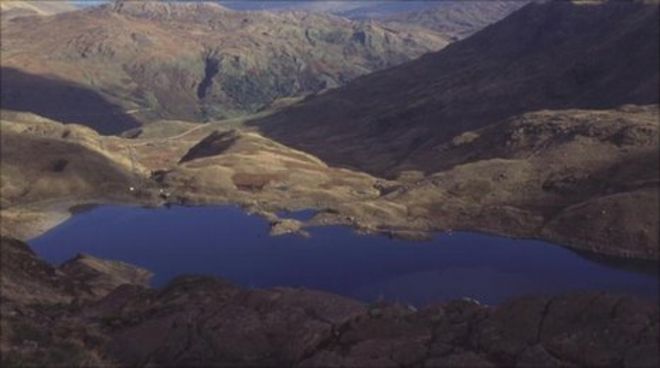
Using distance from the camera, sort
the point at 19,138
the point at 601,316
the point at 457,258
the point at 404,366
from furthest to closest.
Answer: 1. the point at 19,138
2. the point at 457,258
3. the point at 601,316
4. the point at 404,366

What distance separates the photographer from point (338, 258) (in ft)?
400

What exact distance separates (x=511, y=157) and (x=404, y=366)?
136 m

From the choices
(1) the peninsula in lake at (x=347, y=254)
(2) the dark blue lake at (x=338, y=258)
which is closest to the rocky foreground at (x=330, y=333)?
(1) the peninsula in lake at (x=347, y=254)

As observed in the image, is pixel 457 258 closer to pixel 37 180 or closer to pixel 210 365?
pixel 210 365

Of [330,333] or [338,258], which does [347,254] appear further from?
[330,333]

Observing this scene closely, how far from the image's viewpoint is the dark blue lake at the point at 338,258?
105188 mm

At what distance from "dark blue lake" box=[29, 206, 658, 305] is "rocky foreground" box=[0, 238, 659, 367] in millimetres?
48980

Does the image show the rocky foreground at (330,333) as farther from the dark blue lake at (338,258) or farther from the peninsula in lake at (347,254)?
the dark blue lake at (338,258)

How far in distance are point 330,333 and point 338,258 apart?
76.0m

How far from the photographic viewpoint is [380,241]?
133 meters

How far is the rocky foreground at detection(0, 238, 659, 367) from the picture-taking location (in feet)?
136

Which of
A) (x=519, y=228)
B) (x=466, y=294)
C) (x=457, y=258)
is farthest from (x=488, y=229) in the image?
(x=466, y=294)

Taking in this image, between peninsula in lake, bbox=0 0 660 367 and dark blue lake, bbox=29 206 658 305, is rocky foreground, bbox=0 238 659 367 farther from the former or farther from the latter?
dark blue lake, bbox=29 206 658 305

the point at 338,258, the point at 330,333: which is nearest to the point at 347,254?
the point at 338,258
